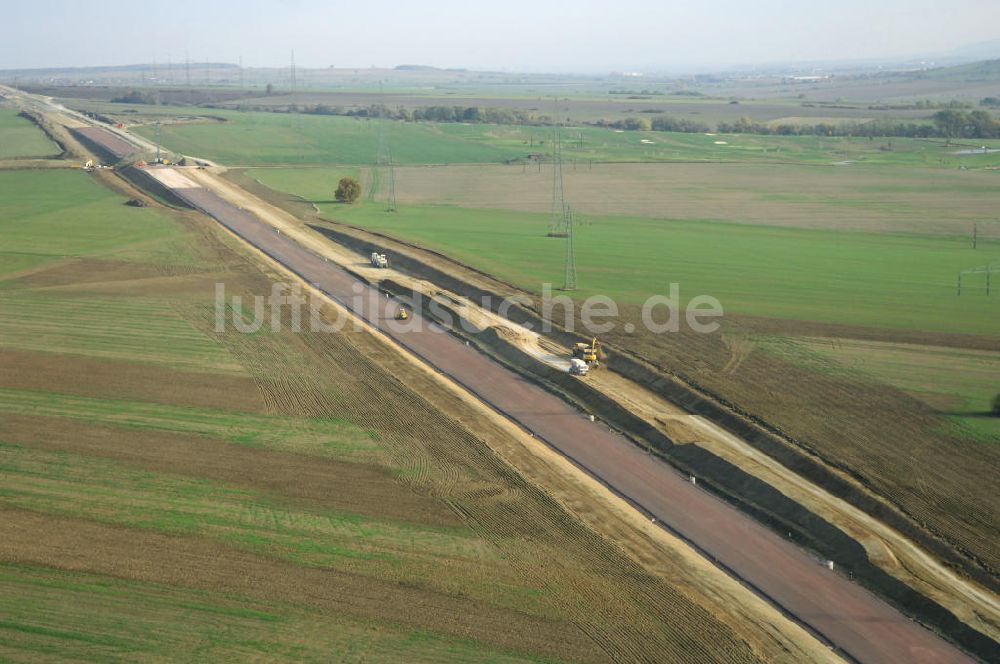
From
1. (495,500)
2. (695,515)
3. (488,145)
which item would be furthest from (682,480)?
(488,145)

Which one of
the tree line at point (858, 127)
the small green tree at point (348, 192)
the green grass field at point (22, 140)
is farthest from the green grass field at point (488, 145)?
the small green tree at point (348, 192)

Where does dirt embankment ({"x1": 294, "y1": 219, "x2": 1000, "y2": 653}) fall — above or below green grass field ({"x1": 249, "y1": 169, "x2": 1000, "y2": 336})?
below

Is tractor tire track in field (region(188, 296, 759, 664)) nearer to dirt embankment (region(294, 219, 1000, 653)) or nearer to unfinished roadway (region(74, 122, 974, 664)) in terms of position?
unfinished roadway (region(74, 122, 974, 664))

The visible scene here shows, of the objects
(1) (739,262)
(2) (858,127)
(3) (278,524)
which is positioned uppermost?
(2) (858,127)

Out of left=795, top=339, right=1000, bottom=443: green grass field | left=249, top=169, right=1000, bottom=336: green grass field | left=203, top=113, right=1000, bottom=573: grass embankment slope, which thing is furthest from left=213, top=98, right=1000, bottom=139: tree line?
left=795, top=339, right=1000, bottom=443: green grass field

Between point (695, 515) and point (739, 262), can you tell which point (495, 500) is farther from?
point (739, 262)
